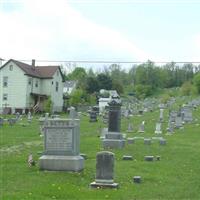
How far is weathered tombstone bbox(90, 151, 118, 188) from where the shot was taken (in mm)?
12516

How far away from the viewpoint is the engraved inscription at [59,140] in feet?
51.2

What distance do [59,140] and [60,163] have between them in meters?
0.94

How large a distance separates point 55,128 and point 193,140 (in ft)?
40.5

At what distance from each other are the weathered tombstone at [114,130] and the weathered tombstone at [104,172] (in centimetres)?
1025

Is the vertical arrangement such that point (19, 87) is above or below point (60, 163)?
above

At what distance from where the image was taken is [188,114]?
137 feet

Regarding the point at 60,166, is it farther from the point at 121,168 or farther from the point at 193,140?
the point at 193,140

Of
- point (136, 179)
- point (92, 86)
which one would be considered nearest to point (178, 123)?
point (136, 179)

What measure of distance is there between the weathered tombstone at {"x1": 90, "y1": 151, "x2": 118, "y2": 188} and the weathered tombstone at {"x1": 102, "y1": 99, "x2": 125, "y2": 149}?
10.3 m

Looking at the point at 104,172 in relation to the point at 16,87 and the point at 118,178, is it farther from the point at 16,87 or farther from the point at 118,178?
the point at 16,87

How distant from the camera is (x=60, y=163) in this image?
15.1 meters

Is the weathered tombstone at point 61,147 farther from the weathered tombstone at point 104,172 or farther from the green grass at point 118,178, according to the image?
the weathered tombstone at point 104,172

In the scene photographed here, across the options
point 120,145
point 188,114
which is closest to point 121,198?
point 120,145

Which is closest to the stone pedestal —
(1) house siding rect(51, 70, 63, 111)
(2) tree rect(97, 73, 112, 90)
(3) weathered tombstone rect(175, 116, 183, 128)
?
(3) weathered tombstone rect(175, 116, 183, 128)
